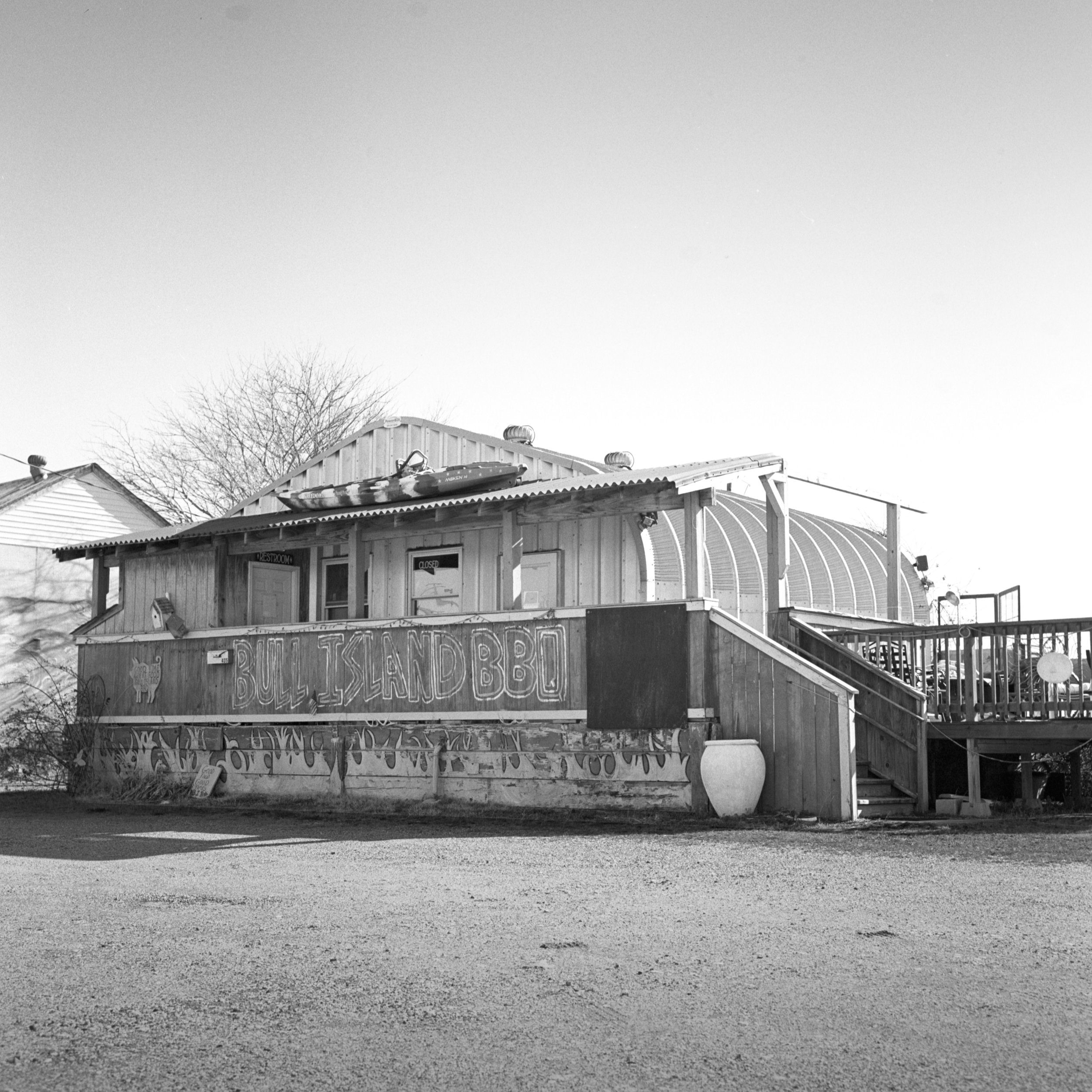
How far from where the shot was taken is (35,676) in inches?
1196

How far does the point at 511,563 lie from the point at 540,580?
5.58 ft

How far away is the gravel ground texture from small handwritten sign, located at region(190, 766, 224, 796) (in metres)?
7.21

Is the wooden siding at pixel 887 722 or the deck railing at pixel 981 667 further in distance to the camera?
the wooden siding at pixel 887 722

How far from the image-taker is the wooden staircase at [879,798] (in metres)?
15.5

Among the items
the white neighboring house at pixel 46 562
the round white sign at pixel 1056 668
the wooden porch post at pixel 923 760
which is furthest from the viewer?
the white neighboring house at pixel 46 562

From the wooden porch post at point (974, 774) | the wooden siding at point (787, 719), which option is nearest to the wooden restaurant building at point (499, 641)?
the wooden siding at point (787, 719)

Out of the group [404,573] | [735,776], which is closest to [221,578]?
[404,573]

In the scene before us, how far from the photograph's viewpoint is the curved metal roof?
1984 centimetres

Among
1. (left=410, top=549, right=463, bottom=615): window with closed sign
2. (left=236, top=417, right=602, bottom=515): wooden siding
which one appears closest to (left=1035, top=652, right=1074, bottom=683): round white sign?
(left=236, top=417, right=602, bottom=515): wooden siding

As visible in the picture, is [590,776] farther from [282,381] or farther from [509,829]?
[282,381]

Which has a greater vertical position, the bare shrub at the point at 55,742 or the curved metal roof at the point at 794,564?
the curved metal roof at the point at 794,564

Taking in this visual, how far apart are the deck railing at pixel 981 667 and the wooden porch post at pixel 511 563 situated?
4142 mm

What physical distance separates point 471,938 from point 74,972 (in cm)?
215

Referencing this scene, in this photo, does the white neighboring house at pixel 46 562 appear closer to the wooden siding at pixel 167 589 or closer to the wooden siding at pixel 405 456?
the wooden siding at pixel 167 589
